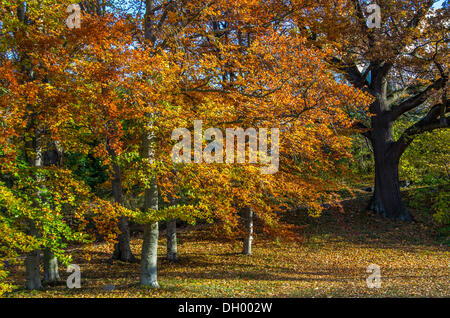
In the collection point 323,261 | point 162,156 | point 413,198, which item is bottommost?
point 323,261

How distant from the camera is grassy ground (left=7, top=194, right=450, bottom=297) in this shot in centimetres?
1073

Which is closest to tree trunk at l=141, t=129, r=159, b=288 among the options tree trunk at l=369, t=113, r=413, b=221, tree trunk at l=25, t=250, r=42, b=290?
tree trunk at l=25, t=250, r=42, b=290

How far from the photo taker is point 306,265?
49.5 ft

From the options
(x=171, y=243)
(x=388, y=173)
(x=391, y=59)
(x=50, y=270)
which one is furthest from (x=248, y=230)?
(x=391, y=59)

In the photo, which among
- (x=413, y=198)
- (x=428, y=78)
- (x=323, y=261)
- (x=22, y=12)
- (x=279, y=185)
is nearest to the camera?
(x=22, y=12)

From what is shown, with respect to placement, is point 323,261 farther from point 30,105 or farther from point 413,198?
point 30,105

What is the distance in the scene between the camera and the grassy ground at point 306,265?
35.2 feet

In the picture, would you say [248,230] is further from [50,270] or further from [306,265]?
[50,270]

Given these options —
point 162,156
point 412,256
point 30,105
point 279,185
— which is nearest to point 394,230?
point 412,256

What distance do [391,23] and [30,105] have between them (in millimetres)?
13562

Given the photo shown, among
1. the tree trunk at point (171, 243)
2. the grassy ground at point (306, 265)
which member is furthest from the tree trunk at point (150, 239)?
the tree trunk at point (171, 243)

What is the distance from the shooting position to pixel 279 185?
544 inches

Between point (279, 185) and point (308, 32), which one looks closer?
point (279, 185)

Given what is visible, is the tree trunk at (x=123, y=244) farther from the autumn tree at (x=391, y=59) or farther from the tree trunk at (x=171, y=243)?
the autumn tree at (x=391, y=59)
